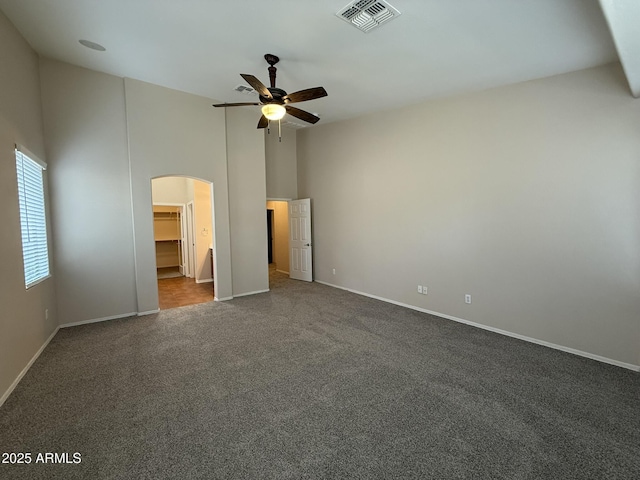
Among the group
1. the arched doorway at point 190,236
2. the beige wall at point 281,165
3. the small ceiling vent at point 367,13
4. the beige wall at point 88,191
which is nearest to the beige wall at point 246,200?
the arched doorway at point 190,236

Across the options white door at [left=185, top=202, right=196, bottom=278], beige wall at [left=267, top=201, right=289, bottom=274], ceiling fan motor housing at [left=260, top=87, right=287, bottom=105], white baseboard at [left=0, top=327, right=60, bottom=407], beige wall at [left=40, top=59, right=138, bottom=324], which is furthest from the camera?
beige wall at [left=267, top=201, right=289, bottom=274]

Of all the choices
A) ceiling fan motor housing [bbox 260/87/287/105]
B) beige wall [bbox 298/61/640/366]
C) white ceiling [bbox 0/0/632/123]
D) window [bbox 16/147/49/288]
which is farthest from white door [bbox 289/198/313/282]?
window [bbox 16/147/49/288]

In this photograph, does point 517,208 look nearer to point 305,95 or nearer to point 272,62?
point 305,95

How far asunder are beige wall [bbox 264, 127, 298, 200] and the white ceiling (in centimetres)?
269

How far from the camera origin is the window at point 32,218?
3170mm

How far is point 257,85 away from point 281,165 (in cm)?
415

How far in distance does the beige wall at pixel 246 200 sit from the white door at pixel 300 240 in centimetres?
123

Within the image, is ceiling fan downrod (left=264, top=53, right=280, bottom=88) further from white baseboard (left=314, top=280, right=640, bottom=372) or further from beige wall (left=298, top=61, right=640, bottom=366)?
white baseboard (left=314, top=280, right=640, bottom=372)

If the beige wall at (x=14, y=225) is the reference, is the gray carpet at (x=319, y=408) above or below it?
below

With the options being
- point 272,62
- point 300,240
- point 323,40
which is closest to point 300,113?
point 272,62

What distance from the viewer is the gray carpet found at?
1889mm

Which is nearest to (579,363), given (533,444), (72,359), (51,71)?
(533,444)

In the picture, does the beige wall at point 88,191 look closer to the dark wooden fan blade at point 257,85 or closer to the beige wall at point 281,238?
the dark wooden fan blade at point 257,85

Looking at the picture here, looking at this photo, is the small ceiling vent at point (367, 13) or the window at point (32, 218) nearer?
the small ceiling vent at point (367, 13)
